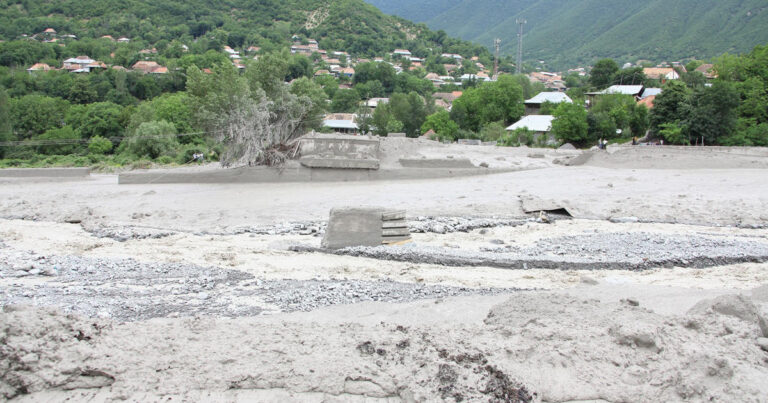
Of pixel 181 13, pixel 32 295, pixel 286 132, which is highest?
pixel 181 13

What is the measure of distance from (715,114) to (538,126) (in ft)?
41.1

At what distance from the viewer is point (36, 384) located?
403 cm

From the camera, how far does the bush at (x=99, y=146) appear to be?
44844 millimetres

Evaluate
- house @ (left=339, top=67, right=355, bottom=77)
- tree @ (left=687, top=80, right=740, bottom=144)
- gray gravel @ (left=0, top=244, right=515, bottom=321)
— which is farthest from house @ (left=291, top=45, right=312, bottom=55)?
gray gravel @ (left=0, top=244, right=515, bottom=321)

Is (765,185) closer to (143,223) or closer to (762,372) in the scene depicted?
(762,372)

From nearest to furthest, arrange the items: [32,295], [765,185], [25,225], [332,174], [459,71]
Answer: [32,295] → [25,225] → [765,185] → [332,174] → [459,71]

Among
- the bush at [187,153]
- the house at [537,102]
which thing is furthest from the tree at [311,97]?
the house at [537,102]

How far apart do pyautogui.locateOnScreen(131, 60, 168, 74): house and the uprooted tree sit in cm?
5394

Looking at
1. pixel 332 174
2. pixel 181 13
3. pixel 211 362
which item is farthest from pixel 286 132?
pixel 181 13

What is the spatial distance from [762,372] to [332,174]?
15.1 m

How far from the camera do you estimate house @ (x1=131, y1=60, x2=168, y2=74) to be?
70.9 metres

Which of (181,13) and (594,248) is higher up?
(181,13)

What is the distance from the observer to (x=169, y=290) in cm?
759

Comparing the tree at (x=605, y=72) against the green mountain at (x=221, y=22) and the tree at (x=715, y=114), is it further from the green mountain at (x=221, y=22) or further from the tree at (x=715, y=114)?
the green mountain at (x=221, y=22)
